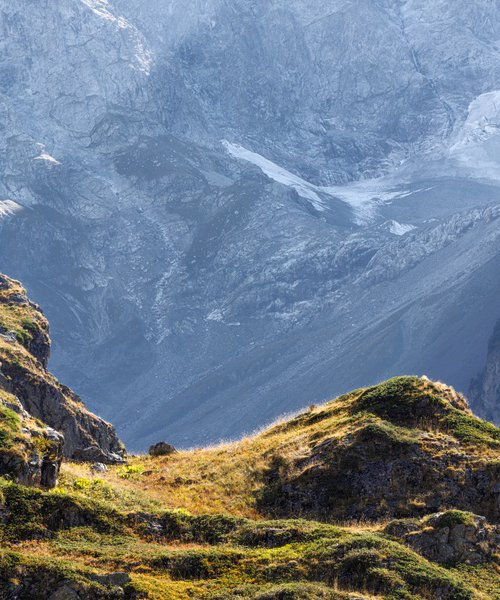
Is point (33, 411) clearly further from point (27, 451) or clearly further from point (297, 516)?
point (297, 516)

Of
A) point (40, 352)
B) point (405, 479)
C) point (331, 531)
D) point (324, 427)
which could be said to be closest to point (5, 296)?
point (40, 352)

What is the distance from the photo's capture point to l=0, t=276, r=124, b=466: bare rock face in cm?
4216

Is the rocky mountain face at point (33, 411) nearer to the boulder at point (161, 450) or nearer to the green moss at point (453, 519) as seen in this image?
the boulder at point (161, 450)

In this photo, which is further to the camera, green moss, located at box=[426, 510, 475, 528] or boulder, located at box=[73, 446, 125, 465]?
boulder, located at box=[73, 446, 125, 465]

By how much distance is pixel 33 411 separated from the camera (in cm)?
4231

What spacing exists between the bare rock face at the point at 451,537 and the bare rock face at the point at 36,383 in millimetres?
15830

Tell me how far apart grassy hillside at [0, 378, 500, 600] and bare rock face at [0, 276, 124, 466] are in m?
8.66

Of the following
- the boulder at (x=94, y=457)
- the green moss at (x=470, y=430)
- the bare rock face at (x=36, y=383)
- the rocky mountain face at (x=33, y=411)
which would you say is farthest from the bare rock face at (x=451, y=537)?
the bare rock face at (x=36, y=383)

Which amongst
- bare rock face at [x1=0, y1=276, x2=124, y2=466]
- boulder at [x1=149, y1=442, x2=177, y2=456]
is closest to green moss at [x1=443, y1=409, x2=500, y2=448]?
boulder at [x1=149, y1=442, x2=177, y2=456]

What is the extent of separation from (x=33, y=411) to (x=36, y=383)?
159 cm

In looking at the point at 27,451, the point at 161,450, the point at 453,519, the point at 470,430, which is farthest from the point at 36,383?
the point at 453,519

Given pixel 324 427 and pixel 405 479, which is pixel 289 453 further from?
pixel 405 479

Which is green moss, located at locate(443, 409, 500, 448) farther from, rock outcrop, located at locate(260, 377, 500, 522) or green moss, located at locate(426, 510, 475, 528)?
green moss, located at locate(426, 510, 475, 528)

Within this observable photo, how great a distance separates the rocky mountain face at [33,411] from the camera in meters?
25.8
